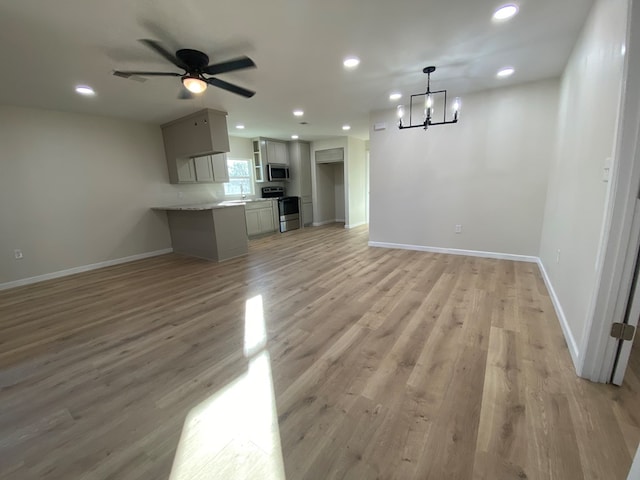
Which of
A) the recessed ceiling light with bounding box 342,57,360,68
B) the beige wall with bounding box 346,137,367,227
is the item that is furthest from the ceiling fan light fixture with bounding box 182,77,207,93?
the beige wall with bounding box 346,137,367,227

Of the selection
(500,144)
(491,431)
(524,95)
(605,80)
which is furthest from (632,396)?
(524,95)

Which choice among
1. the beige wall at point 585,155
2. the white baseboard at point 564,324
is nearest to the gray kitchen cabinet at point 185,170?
the beige wall at point 585,155

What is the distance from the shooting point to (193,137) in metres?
4.76

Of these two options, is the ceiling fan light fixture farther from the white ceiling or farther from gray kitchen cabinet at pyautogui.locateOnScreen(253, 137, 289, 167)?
gray kitchen cabinet at pyautogui.locateOnScreen(253, 137, 289, 167)

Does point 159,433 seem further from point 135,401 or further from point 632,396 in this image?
point 632,396

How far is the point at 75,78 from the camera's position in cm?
299

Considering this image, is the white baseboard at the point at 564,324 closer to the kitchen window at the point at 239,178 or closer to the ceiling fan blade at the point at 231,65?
the ceiling fan blade at the point at 231,65

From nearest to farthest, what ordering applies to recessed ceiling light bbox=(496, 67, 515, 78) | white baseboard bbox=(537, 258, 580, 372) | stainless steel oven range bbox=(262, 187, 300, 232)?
1. white baseboard bbox=(537, 258, 580, 372)
2. recessed ceiling light bbox=(496, 67, 515, 78)
3. stainless steel oven range bbox=(262, 187, 300, 232)

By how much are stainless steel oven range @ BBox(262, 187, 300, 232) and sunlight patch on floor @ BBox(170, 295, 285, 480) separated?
5634mm

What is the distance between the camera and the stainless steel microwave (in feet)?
23.7

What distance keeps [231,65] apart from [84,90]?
94.3 inches

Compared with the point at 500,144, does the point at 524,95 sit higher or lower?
higher

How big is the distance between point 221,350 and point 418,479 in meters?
1.56

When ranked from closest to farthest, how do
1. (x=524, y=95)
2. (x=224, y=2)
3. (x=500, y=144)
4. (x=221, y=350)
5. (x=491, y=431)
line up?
(x=491, y=431) < (x=224, y=2) < (x=221, y=350) < (x=524, y=95) < (x=500, y=144)
